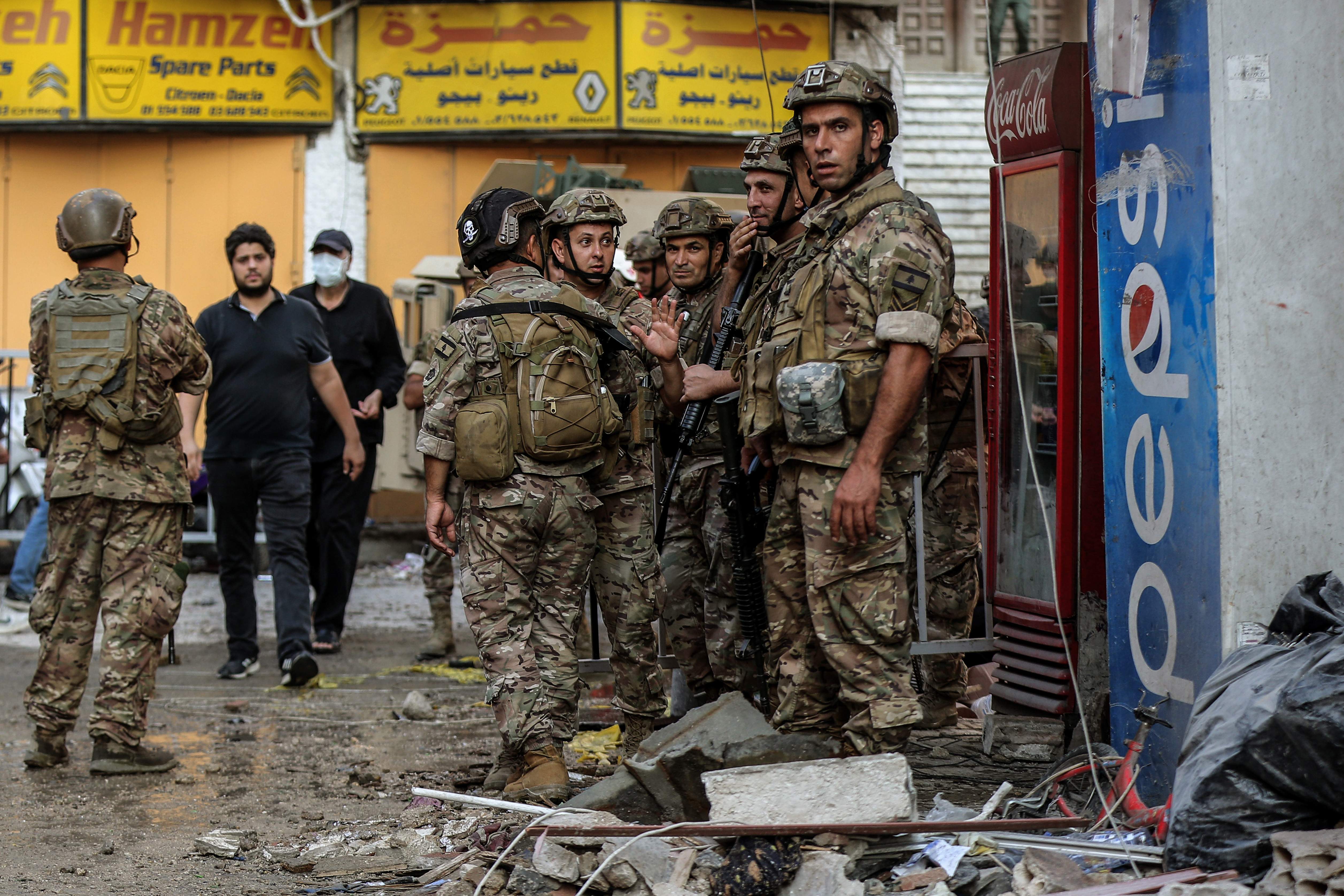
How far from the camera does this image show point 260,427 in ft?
22.9

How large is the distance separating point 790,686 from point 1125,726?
966 millimetres

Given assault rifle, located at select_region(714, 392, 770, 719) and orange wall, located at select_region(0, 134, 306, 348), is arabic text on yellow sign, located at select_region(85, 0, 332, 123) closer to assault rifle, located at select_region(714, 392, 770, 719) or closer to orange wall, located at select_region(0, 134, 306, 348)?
orange wall, located at select_region(0, 134, 306, 348)

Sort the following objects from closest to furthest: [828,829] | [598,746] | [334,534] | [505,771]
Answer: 1. [828,829]
2. [505,771]
3. [598,746]
4. [334,534]

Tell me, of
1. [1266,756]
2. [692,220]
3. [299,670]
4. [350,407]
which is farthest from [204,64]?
[1266,756]

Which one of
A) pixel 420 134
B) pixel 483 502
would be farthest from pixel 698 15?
pixel 483 502

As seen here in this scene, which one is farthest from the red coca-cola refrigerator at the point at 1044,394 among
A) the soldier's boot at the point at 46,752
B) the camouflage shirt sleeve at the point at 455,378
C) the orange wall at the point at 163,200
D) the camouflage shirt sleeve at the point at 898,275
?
the orange wall at the point at 163,200

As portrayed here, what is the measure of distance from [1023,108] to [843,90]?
0.84m

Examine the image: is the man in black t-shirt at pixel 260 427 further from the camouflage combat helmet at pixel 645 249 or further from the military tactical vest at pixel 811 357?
the military tactical vest at pixel 811 357

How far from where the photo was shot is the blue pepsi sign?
363 cm

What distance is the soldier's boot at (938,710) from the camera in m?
5.51

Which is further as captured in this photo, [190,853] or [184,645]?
[184,645]

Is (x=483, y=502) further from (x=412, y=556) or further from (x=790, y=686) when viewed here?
(x=412, y=556)

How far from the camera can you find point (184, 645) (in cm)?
809

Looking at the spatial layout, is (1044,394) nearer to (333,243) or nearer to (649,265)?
(649,265)
